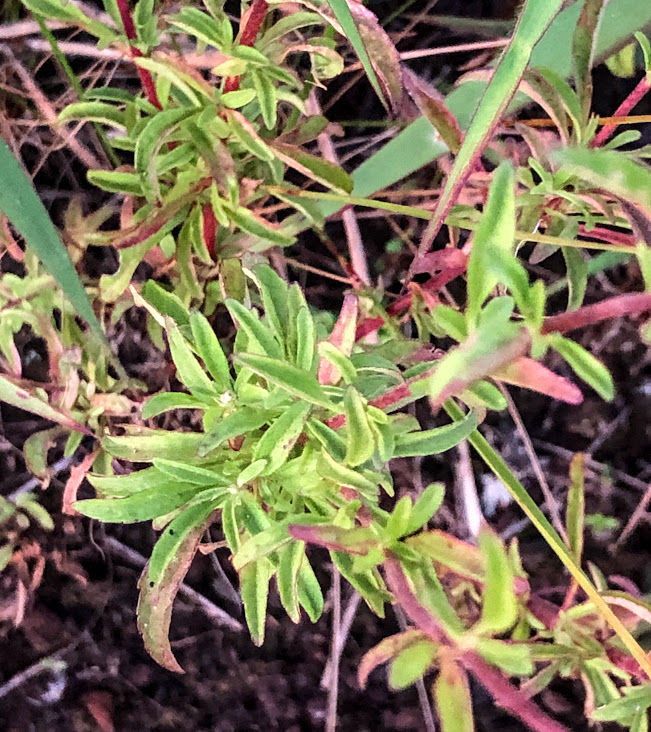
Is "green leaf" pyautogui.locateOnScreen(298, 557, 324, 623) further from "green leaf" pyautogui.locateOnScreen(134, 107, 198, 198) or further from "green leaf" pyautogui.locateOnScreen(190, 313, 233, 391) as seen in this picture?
"green leaf" pyautogui.locateOnScreen(134, 107, 198, 198)

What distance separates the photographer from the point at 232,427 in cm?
46

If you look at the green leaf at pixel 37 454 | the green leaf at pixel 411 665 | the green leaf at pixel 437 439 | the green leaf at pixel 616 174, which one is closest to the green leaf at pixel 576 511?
the green leaf at pixel 437 439


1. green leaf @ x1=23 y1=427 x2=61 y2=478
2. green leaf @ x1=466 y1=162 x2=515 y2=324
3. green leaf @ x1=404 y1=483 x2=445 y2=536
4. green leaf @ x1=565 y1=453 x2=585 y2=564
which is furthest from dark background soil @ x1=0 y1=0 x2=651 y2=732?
green leaf @ x1=466 y1=162 x2=515 y2=324

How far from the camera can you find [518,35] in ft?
1.16

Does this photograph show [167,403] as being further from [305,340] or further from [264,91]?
[264,91]

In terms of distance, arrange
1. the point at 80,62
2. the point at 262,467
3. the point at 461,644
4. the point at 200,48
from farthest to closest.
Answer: the point at 80,62 → the point at 200,48 → the point at 262,467 → the point at 461,644

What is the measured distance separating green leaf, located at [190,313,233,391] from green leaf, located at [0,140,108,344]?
0.13 metres

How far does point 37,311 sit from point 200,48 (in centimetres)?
31

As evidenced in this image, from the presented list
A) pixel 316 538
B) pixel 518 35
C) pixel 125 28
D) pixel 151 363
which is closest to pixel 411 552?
pixel 316 538

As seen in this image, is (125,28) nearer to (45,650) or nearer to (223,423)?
(223,423)

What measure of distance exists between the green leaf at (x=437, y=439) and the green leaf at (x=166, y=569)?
15 centimetres

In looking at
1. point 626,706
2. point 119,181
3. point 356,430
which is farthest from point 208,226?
point 626,706

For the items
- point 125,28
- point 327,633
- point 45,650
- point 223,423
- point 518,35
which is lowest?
point 327,633

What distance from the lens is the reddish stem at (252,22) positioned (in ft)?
1.71
